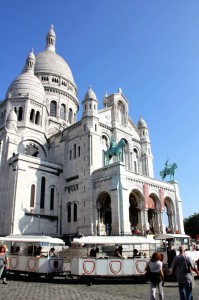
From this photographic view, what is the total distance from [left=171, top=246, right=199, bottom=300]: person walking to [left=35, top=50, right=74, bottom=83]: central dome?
5454 centimetres

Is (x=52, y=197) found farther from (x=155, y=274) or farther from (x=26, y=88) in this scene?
(x=155, y=274)

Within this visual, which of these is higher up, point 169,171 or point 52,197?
point 169,171

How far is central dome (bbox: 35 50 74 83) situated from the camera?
5847 centimetres

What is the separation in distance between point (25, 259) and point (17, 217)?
675 inches

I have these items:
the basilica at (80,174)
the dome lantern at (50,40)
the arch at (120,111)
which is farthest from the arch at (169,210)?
the dome lantern at (50,40)

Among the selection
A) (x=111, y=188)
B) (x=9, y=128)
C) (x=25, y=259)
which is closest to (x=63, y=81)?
(x=9, y=128)

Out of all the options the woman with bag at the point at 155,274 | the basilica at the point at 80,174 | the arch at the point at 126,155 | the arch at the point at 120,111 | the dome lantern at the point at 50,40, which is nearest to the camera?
the woman with bag at the point at 155,274

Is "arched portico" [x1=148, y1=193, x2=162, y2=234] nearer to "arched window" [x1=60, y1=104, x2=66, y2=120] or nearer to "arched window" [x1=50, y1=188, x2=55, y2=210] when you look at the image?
"arched window" [x1=50, y1=188, x2=55, y2=210]

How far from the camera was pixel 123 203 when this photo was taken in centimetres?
3086

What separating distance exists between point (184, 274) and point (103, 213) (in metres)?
27.6

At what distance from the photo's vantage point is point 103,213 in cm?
3575

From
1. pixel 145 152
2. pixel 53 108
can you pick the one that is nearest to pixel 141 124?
pixel 145 152

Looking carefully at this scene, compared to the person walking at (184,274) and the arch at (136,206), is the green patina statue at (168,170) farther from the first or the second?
the person walking at (184,274)

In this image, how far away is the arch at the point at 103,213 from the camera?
3381cm
